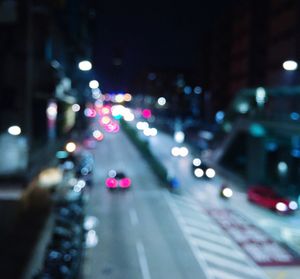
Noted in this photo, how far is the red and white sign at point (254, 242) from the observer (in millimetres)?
23047

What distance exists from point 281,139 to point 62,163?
731 inches

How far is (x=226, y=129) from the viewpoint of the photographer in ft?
168

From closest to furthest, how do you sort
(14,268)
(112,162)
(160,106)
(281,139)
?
(14,268)
(281,139)
(112,162)
(160,106)

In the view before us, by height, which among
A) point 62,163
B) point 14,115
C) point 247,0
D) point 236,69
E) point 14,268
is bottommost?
point 14,268

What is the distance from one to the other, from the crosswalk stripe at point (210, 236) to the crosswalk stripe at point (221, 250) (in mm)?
595

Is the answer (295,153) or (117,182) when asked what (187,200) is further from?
(295,153)

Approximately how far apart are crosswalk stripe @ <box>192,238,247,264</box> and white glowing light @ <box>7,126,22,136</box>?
13.3 m

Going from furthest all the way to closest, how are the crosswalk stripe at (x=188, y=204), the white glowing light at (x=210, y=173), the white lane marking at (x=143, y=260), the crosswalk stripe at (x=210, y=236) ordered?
the white glowing light at (x=210, y=173), the crosswalk stripe at (x=188, y=204), the crosswalk stripe at (x=210, y=236), the white lane marking at (x=143, y=260)

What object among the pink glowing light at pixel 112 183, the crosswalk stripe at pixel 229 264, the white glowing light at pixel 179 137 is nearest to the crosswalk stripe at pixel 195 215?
the crosswalk stripe at pixel 229 264

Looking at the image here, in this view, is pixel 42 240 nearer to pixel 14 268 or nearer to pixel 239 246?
pixel 14 268

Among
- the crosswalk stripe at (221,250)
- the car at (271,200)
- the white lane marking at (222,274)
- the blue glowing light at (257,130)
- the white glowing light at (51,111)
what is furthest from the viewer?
the white glowing light at (51,111)

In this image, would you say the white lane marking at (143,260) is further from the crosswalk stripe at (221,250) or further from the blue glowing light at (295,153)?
the blue glowing light at (295,153)

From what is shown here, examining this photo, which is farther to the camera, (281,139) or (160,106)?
(160,106)

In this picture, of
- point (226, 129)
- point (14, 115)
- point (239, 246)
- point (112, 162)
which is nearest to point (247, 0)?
point (226, 129)
